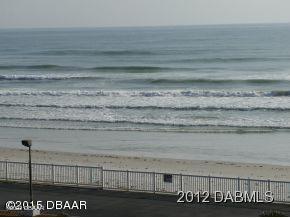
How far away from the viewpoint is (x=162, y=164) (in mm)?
30875

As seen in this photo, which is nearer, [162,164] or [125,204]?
[125,204]

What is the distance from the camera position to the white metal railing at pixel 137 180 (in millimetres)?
22141

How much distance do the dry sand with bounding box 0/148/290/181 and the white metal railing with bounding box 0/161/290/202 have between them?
14.6ft

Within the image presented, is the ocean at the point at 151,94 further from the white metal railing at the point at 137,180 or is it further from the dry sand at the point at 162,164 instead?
the white metal railing at the point at 137,180

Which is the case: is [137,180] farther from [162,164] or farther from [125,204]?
[162,164]

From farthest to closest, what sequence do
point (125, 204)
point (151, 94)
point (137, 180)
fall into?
point (151, 94) → point (137, 180) → point (125, 204)

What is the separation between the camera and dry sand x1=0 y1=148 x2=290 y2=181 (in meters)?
28.5

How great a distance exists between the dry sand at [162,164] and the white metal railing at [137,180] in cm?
444

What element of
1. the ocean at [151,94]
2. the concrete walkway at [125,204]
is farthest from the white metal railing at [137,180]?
the ocean at [151,94]

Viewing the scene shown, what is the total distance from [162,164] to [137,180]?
7.37 meters

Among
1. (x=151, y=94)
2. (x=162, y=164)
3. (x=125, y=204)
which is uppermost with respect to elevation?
(x=151, y=94)

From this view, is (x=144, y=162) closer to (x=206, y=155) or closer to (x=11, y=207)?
(x=206, y=155)

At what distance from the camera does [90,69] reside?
86.8 m

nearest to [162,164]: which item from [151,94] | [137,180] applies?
[137,180]
